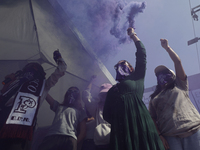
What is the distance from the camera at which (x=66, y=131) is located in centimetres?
175

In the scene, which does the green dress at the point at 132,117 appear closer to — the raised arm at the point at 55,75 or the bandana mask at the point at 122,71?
the bandana mask at the point at 122,71

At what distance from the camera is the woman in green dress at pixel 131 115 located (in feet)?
3.24

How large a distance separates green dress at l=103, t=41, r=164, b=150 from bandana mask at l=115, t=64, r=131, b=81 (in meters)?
0.12

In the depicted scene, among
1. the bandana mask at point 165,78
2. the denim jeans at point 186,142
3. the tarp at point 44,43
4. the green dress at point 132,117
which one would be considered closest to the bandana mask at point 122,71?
the green dress at point 132,117

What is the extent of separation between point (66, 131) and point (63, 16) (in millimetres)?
2211

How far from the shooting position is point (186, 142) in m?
1.36

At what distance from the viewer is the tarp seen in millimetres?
2463

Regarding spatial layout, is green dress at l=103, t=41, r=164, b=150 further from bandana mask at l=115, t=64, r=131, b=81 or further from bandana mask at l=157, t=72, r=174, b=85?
bandana mask at l=157, t=72, r=174, b=85

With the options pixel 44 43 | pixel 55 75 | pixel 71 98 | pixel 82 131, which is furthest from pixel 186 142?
pixel 44 43

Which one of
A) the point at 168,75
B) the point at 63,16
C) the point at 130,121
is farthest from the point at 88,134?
the point at 63,16

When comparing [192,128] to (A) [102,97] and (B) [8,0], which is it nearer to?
(A) [102,97]

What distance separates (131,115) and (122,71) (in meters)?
0.59

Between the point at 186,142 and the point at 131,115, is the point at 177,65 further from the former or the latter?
the point at 131,115

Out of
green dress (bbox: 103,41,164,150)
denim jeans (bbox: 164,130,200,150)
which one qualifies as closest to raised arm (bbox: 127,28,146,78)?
green dress (bbox: 103,41,164,150)
